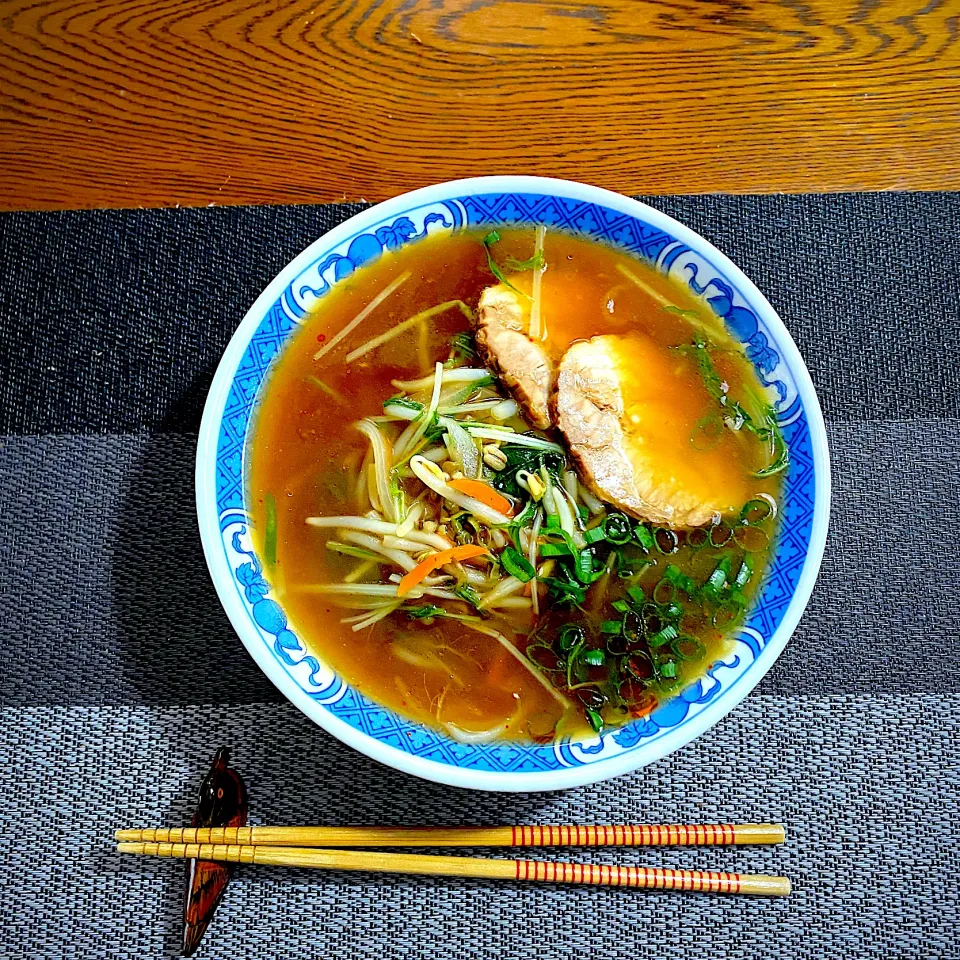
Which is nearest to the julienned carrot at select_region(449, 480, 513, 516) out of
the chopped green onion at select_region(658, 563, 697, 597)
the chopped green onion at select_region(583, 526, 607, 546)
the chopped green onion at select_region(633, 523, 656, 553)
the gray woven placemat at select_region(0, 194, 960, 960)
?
the chopped green onion at select_region(583, 526, 607, 546)

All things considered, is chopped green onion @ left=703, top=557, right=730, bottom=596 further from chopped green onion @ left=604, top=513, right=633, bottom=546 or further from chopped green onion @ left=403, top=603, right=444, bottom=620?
chopped green onion @ left=403, top=603, right=444, bottom=620

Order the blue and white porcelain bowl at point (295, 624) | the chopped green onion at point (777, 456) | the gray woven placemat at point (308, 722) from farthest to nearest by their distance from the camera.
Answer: the gray woven placemat at point (308, 722), the chopped green onion at point (777, 456), the blue and white porcelain bowl at point (295, 624)

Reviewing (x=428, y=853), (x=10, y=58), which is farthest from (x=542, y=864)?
(x=10, y=58)

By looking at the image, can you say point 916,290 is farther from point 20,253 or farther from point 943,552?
point 20,253

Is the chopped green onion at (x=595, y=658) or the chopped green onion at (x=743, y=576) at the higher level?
the chopped green onion at (x=743, y=576)

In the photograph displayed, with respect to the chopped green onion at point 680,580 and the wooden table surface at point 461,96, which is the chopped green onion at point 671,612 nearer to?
the chopped green onion at point 680,580

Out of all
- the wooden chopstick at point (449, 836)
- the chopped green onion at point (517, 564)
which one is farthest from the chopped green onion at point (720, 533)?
the wooden chopstick at point (449, 836)
